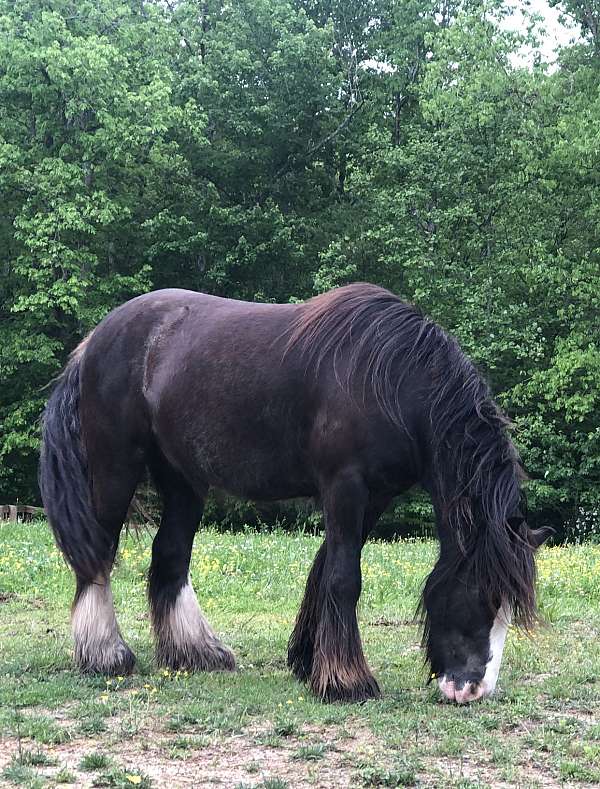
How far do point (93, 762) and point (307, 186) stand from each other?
25.8 meters

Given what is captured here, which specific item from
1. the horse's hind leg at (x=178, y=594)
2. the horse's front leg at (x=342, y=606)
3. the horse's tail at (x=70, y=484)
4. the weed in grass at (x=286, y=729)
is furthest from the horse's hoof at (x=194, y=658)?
the weed in grass at (x=286, y=729)

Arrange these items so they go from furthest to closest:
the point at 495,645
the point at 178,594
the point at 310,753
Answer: the point at 178,594 → the point at 495,645 → the point at 310,753

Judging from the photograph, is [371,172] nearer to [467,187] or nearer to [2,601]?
[467,187]

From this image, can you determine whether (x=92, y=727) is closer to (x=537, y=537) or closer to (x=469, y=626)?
(x=469, y=626)

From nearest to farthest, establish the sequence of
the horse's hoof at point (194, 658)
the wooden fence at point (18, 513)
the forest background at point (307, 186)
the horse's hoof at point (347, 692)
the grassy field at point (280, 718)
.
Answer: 1. the grassy field at point (280, 718)
2. the horse's hoof at point (347, 692)
3. the horse's hoof at point (194, 658)
4. the wooden fence at point (18, 513)
5. the forest background at point (307, 186)

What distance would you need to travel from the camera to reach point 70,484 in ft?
19.5

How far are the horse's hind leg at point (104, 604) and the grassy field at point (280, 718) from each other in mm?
168

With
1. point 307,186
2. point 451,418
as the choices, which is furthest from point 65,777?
point 307,186

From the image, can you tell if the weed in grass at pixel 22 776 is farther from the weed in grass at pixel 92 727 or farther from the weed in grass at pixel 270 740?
the weed in grass at pixel 270 740

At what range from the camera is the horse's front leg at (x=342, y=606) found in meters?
4.79

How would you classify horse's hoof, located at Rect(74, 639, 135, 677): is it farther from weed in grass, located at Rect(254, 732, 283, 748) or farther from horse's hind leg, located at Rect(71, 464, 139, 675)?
weed in grass, located at Rect(254, 732, 283, 748)

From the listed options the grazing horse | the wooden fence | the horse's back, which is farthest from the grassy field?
the wooden fence

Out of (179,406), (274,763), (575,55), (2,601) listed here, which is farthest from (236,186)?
(274,763)

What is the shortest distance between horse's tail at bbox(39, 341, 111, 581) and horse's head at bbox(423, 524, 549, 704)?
2199 mm
